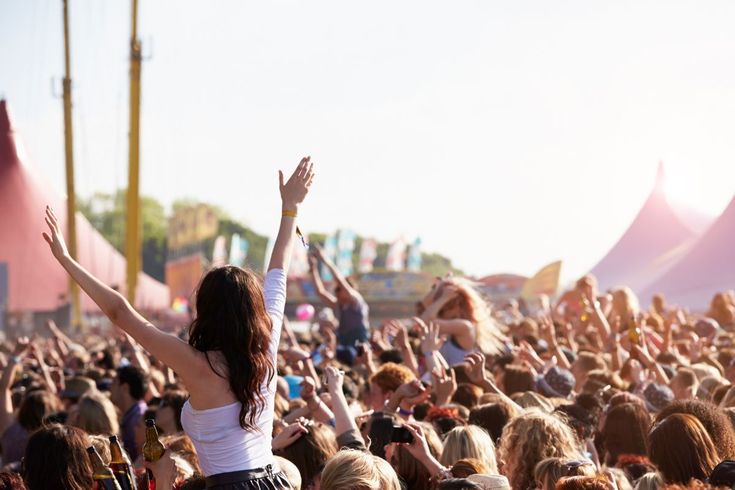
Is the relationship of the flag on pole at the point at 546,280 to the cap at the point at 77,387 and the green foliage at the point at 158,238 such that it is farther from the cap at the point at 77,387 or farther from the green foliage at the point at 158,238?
the green foliage at the point at 158,238

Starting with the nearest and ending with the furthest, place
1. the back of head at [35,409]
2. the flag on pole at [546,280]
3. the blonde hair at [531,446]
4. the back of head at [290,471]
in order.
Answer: the back of head at [290,471] → the blonde hair at [531,446] → the back of head at [35,409] → the flag on pole at [546,280]

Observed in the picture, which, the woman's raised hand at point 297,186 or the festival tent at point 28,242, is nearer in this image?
the woman's raised hand at point 297,186

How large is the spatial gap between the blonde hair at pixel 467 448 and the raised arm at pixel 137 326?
1.54m

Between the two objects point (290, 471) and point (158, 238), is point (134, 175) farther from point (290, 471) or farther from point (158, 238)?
point (158, 238)

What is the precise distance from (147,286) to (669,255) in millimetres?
33255

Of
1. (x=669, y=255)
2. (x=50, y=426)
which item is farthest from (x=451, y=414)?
(x=669, y=255)

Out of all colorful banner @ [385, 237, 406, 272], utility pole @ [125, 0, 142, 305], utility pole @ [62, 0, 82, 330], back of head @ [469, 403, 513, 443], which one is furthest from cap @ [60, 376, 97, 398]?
colorful banner @ [385, 237, 406, 272]

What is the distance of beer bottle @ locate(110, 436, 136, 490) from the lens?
3.12 metres

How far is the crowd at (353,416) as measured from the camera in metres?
3.30

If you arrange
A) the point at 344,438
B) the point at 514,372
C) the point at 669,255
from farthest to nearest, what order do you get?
the point at 669,255, the point at 514,372, the point at 344,438

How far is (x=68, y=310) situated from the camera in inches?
1676

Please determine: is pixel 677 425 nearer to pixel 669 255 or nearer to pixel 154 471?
pixel 154 471

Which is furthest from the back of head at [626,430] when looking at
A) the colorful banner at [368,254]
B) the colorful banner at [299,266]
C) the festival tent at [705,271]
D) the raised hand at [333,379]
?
the colorful banner at [368,254]

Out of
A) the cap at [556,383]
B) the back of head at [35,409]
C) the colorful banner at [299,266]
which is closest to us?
the back of head at [35,409]
